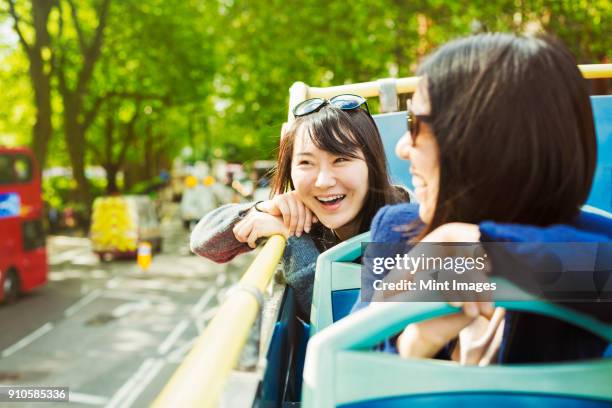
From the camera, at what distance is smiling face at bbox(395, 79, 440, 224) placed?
106 centimetres

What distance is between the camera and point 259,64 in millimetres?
14562

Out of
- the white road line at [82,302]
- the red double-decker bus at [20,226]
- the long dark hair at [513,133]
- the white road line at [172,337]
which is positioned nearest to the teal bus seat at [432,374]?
the long dark hair at [513,133]

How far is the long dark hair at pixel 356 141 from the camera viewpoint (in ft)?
6.68

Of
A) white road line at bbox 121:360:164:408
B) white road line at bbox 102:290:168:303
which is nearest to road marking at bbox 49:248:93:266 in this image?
white road line at bbox 102:290:168:303

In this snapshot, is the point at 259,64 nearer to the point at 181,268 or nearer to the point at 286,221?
the point at 181,268

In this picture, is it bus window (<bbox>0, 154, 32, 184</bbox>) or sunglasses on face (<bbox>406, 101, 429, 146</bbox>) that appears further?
bus window (<bbox>0, 154, 32, 184</bbox>)

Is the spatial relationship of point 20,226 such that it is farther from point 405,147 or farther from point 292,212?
point 405,147

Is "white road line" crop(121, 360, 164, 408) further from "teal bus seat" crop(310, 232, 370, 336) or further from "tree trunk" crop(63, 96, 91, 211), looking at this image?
"tree trunk" crop(63, 96, 91, 211)

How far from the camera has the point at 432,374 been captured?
0.93m

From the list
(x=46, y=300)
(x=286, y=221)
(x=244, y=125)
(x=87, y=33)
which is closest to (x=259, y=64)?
(x=244, y=125)

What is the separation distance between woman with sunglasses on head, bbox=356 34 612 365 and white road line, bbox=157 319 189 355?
9735mm

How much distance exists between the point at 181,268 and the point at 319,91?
54.0ft

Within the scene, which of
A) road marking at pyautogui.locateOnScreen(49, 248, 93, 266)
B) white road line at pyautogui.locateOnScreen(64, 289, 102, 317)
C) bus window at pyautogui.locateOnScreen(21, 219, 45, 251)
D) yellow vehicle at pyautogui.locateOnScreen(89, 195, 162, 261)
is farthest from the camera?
road marking at pyautogui.locateOnScreen(49, 248, 93, 266)

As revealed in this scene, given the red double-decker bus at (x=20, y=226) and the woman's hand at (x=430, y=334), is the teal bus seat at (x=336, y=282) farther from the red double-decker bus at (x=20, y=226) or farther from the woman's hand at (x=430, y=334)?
the red double-decker bus at (x=20, y=226)
